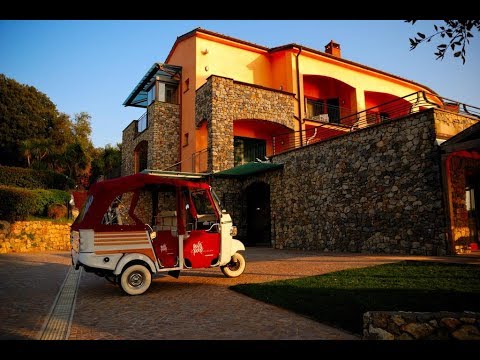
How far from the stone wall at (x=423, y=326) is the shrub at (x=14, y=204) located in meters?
16.6

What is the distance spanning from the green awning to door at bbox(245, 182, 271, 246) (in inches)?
44.1

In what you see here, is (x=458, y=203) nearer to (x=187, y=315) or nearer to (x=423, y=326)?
(x=423, y=326)

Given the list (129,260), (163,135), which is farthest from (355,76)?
(129,260)

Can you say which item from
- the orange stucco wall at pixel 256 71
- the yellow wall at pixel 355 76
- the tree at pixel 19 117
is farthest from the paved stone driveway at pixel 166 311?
the tree at pixel 19 117

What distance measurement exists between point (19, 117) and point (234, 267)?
29.9 meters

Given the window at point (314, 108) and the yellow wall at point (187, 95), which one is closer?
the yellow wall at point (187, 95)

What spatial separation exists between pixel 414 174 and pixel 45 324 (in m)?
10.8

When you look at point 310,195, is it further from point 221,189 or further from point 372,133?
point 221,189

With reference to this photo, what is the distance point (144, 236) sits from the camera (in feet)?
22.2

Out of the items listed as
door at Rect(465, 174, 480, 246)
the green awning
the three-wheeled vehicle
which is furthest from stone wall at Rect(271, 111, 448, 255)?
the three-wheeled vehicle

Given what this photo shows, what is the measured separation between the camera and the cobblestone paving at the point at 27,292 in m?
4.51

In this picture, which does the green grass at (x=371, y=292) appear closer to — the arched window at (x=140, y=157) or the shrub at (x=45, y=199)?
the shrub at (x=45, y=199)

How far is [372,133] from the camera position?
1264 centimetres

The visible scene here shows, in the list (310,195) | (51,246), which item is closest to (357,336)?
(310,195)
